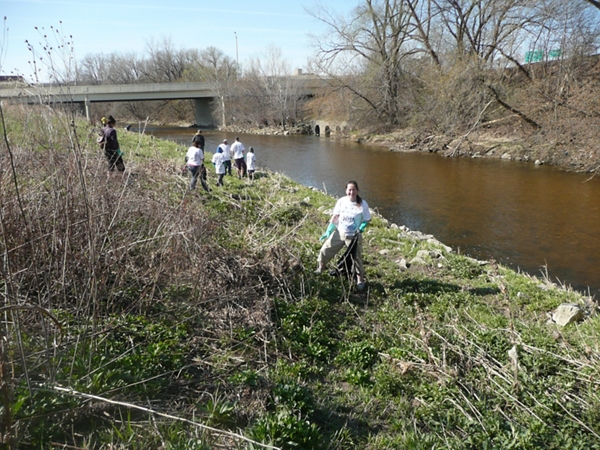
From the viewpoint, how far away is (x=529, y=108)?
28469 mm

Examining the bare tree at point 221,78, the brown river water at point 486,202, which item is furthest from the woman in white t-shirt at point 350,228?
the bare tree at point 221,78

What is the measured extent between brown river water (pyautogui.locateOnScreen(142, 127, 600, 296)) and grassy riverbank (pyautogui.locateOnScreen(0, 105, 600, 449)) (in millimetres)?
5016

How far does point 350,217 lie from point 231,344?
10.4 feet

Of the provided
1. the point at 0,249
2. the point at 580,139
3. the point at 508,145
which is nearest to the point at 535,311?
the point at 0,249

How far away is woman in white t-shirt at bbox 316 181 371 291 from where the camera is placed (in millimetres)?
7164

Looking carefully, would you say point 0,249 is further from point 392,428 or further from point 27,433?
point 392,428

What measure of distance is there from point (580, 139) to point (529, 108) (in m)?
5.38

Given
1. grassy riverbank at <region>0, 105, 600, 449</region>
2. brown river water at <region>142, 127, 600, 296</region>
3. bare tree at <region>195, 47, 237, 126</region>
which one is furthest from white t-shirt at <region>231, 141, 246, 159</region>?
bare tree at <region>195, 47, 237, 126</region>

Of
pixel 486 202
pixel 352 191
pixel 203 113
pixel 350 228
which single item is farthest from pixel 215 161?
pixel 203 113

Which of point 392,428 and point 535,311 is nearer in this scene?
point 392,428

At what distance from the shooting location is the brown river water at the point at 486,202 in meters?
12.1

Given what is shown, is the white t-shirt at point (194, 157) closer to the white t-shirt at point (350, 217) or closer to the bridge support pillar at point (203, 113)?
the white t-shirt at point (350, 217)

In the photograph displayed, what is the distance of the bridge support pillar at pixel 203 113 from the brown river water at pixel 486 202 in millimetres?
30190

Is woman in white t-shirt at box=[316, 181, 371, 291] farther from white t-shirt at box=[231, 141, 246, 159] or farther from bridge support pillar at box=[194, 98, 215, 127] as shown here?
bridge support pillar at box=[194, 98, 215, 127]
